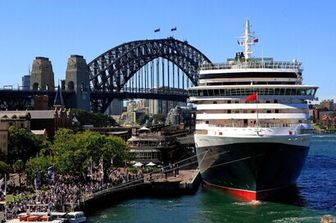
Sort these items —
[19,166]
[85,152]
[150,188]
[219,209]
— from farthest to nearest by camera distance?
[19,166], [150,188], [85,152], [219,209]

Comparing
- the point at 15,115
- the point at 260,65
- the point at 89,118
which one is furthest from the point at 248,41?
the point at 89,118

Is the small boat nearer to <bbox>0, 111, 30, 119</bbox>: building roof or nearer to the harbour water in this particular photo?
the harbour water

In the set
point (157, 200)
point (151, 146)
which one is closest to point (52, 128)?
point (151, 146)

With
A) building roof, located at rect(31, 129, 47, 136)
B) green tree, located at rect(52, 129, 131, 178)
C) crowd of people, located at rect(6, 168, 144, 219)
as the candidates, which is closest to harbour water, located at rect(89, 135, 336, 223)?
crowd of people, located at rect(6, 168, 144, 219)

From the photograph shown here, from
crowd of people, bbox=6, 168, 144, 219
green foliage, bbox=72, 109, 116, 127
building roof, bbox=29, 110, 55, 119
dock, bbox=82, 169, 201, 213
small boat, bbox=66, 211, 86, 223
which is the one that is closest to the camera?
small boat, bbox=66, 211, 86, 223

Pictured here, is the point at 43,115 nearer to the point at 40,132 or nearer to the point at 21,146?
the point at 40,132

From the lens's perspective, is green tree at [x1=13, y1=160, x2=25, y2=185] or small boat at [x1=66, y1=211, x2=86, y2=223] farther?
green tree at [x1=13, y1=160, x2=25, y2=185]

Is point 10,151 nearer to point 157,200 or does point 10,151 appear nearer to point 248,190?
point 157,200
